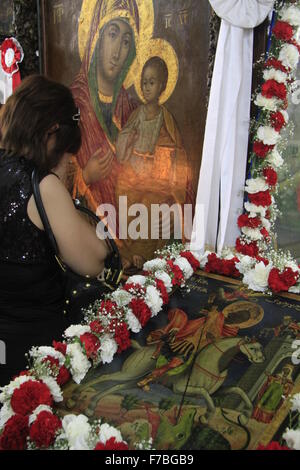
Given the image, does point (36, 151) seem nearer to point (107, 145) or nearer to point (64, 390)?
point (64, 390)

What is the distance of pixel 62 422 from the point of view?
1513mm

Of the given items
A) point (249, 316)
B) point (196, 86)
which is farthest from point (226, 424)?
point (196, 86)

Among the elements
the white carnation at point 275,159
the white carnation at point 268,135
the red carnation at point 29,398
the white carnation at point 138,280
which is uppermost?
the white carnation at point 268,135

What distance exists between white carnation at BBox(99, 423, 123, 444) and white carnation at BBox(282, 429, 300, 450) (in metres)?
0.53

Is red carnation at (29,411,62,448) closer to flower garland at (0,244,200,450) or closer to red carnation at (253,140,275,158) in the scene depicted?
flower garland at (0,244,200,450)

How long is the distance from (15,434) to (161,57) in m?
3.45

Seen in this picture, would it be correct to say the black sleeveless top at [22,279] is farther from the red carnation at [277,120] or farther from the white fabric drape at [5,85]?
the white fabric drape at [5,85]

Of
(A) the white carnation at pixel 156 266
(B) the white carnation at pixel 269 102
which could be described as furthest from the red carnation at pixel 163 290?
(B) the white carnation at pixel 269 102

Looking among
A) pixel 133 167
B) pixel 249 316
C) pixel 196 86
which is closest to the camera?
pixel 249 316

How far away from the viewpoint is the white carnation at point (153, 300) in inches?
93.4

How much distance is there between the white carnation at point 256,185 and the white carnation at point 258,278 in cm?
84

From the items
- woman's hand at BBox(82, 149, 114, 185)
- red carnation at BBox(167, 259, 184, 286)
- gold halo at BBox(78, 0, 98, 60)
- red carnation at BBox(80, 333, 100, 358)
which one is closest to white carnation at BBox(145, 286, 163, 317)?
red carnation at BBox(167, 259, 184, 286)

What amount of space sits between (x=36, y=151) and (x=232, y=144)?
203 cm

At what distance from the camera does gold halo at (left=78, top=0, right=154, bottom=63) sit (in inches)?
158
